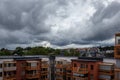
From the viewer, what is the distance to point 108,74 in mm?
50125

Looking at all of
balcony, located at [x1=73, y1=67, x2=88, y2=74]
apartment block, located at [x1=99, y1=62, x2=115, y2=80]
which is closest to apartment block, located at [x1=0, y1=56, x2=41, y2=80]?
balcony, located at [x1=73, y1=67, x2=88, y2=74]

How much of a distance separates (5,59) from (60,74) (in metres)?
18.3

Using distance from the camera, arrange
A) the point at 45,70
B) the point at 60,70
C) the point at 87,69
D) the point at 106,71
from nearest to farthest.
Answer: the point at 106,71 < the point at 87,69 < the point at 60,70 < the point at 45,70

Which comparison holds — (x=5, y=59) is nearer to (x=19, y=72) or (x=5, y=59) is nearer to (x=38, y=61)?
(x=19, y=72)

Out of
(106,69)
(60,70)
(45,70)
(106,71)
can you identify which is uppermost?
(106,69)

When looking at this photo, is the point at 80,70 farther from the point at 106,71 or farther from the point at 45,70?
the point at 45,70

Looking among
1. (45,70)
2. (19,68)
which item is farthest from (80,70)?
(45,70)

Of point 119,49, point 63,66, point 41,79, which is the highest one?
point 119,49

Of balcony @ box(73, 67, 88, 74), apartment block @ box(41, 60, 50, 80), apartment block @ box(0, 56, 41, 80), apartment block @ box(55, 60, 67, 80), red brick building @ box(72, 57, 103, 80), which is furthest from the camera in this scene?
apartment block @ box(41, 60, 50, 80)

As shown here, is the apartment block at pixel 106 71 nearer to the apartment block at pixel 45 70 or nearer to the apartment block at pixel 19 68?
the apartment block at pixel 19 68

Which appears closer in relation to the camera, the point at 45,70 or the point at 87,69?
the point at 87,69

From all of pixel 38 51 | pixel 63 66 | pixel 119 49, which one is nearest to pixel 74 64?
pixel 63 66

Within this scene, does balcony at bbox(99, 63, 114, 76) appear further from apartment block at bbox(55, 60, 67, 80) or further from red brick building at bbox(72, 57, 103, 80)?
apartment block at bbox(55, 60, 67, 80)

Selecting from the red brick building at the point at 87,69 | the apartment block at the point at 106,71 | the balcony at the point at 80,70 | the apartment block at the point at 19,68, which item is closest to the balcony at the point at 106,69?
the apartment block at the point at 106,71
